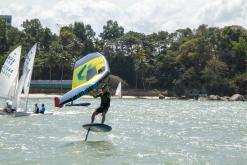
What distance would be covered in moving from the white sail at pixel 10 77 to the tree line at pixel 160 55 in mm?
70721

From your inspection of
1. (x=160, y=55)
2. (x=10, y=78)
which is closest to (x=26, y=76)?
(x=10, y=78)

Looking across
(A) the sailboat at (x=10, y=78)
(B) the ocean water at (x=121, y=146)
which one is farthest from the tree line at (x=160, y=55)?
(B) the ocean water at (x=121, y=146)

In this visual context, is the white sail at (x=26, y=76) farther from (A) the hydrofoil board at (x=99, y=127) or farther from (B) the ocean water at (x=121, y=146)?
(A) the hydrofoil board at (x=99, y=127)

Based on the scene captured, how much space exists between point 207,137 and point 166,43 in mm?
105305

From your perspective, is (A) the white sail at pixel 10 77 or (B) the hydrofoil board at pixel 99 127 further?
(A) the white sail at pixel 10 77

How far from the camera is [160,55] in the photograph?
13400 centimetres

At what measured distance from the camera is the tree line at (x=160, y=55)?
126438 mm

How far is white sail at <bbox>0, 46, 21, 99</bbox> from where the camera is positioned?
4975cm

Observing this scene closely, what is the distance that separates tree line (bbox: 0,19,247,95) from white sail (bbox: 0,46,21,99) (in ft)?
232

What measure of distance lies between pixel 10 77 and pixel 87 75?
2512 centimetres

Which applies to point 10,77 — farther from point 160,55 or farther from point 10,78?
point 160,55

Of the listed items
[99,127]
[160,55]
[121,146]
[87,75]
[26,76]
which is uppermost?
[160,55]

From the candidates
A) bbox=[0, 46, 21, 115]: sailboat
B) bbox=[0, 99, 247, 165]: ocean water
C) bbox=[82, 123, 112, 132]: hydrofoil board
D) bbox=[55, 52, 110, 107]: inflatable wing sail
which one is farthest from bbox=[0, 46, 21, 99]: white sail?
bbox=[55, 52, 110, 107]: inflatable wing sail

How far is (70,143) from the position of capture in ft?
95.9
